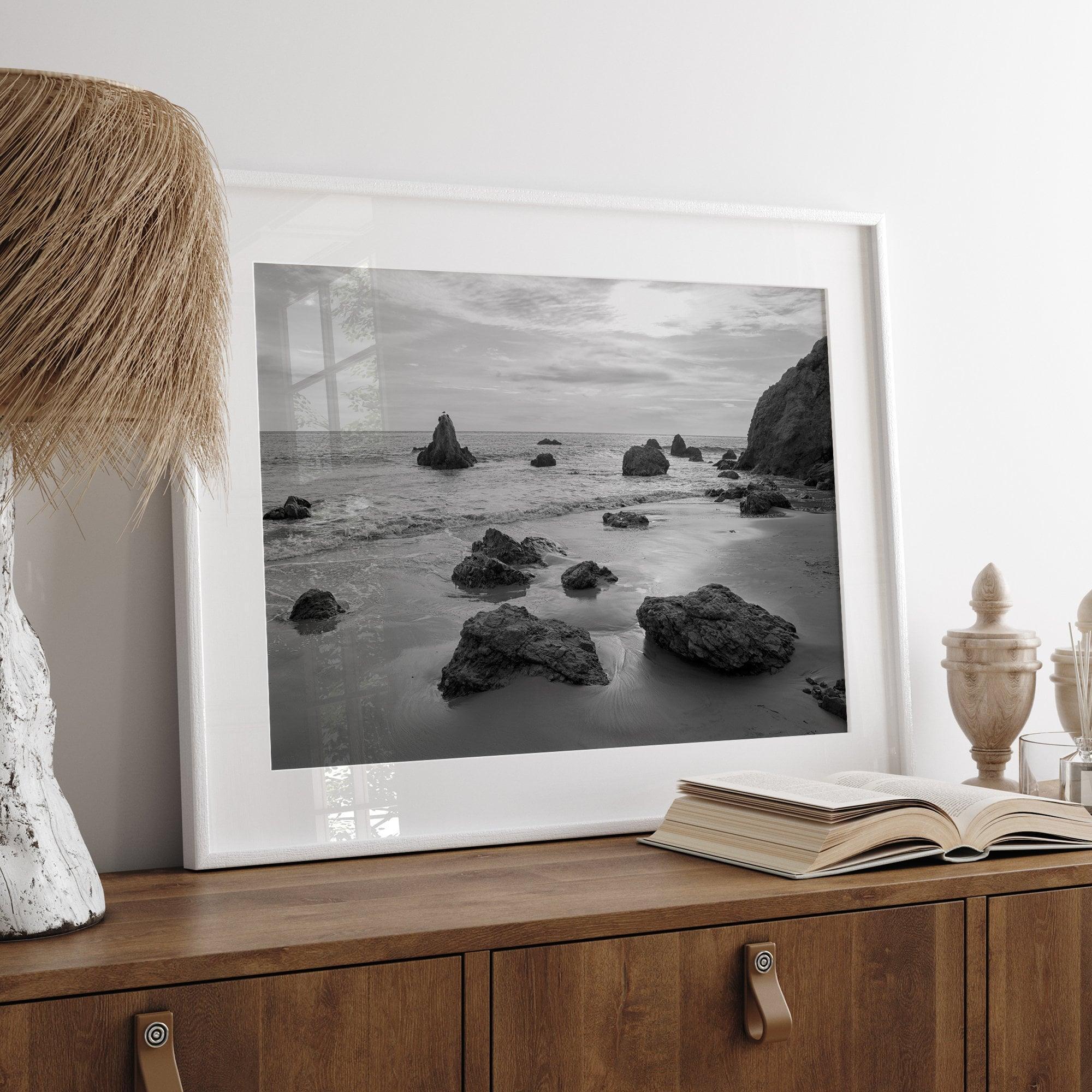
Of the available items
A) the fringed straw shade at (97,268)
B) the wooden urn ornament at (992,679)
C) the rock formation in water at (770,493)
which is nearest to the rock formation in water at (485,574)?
the rock formation in water at (770,493)

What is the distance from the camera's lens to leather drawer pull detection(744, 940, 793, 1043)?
41.2 inches

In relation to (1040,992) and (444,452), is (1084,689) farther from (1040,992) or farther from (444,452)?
(444,452)

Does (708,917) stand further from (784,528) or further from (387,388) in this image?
(387,388)

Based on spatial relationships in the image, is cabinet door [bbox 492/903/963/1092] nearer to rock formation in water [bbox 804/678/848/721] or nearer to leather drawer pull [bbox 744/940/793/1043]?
leather drawer pull [bbox 744/940/793/1043]

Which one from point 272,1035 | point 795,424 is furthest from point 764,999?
point 795,424

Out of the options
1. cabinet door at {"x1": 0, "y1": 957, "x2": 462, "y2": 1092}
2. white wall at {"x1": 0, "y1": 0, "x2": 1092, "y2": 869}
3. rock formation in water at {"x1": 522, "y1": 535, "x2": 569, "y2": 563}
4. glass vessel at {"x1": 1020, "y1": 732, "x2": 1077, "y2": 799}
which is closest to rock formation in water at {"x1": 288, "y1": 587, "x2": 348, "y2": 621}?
white wall at {"x1": 0, "y1": 0, "x2": 1092, "y2": 869}

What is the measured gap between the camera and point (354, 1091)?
949 mm

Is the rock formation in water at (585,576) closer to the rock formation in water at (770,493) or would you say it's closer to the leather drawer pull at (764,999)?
the rock formation in water at (770,493)

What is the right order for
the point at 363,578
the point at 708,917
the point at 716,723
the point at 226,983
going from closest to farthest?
the point at 226,983, the point at 708,917, the point at 363,578, the point at 716,723

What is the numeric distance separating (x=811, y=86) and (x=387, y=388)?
0.80 meters

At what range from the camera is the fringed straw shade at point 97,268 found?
33.6 inches

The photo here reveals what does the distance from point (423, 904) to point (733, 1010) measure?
33 cm

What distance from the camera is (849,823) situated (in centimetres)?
115

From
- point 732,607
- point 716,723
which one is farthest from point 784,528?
point 716,723
